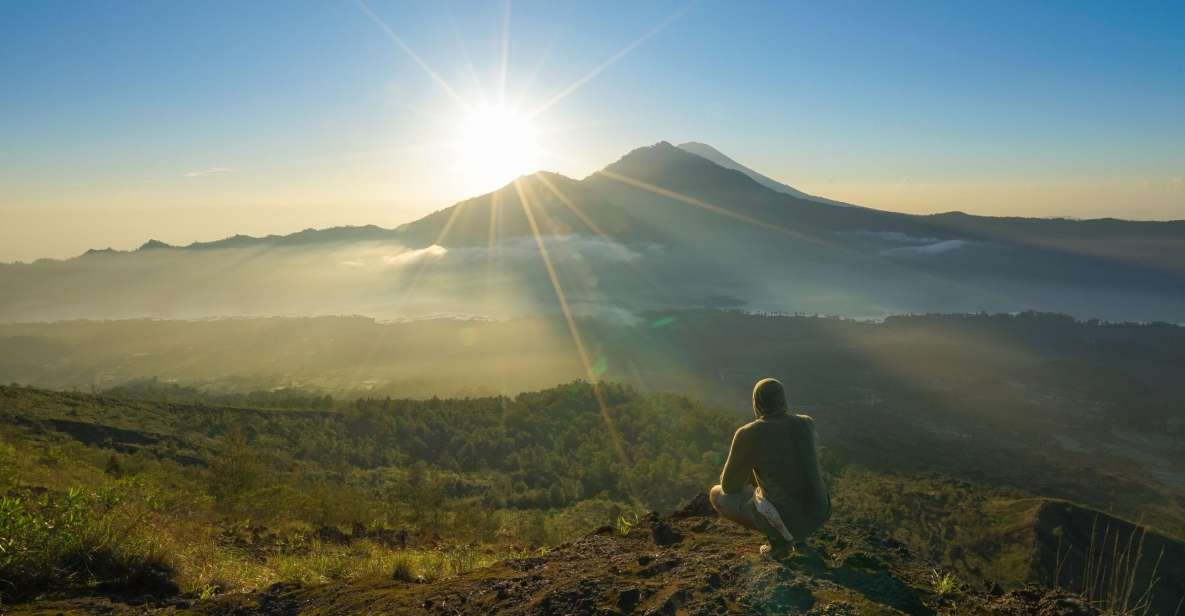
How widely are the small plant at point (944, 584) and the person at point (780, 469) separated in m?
0.99

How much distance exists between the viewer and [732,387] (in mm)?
141125

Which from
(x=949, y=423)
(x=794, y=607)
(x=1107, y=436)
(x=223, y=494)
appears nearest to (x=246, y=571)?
(x=794, y=607)

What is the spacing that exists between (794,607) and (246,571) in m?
5.68

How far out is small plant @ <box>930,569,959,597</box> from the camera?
183 inches

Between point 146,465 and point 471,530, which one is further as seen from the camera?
point 146,465

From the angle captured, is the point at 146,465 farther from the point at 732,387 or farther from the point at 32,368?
the point at 32,368

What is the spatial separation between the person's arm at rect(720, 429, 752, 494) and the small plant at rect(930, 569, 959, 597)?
1655 millimetres

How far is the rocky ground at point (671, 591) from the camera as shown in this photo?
4109 mm

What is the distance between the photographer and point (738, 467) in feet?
16.4

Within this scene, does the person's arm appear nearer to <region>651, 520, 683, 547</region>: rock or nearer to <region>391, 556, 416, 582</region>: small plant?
<region>651, 520, 683, 547</region>: rock

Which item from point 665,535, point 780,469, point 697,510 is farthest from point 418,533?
point 780,469

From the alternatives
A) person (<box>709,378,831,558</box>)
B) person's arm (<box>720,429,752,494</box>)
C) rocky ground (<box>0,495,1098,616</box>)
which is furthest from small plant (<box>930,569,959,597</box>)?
person's arm (<box>720,429,752,494</box>)

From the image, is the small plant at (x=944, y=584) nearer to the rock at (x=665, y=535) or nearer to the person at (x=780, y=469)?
the person at (x=780, y=469)

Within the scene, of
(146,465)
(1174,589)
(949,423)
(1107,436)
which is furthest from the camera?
(949,423)
